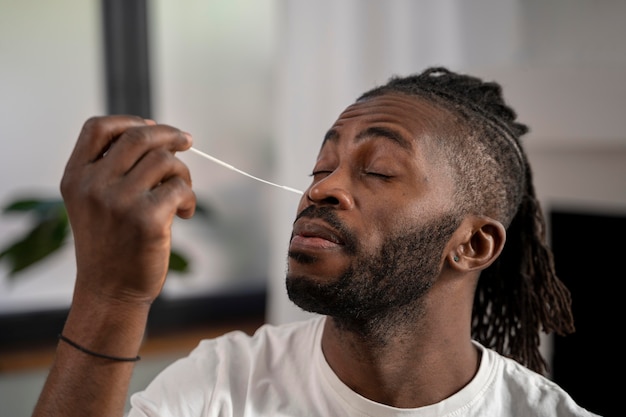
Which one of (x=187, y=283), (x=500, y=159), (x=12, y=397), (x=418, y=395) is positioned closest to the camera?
(x=418, y=395)

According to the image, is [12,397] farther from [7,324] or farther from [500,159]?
[500,159]

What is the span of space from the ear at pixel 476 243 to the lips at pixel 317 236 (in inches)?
9.7

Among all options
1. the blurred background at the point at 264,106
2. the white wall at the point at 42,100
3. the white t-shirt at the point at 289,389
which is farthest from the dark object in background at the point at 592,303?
the white wall at the point at 42,100

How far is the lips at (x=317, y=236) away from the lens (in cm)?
115

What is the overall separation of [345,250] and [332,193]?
0.10 meters

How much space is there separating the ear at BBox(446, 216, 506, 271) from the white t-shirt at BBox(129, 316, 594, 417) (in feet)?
0.59

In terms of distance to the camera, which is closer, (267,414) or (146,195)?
(146,195)

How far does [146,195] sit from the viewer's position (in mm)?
895

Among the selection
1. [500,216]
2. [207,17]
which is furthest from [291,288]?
[207,17]

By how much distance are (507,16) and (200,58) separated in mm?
1240

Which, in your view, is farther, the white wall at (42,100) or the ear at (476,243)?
the white wall at (42,100)

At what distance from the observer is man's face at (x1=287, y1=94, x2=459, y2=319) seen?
44.9 inches

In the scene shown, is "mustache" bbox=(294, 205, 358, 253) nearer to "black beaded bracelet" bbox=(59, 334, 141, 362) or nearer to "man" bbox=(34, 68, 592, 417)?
"man" bbox=(34, 68, 592, 417)

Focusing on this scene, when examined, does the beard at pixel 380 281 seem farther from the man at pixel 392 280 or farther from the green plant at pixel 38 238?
the green plant at pixel 38 238
